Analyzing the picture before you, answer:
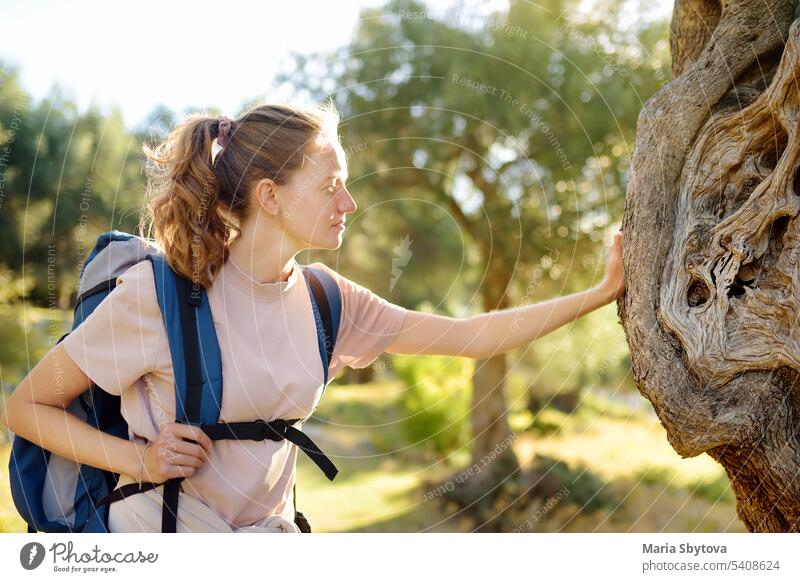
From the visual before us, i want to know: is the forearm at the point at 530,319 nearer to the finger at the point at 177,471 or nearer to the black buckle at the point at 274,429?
the black buckle at the point at 274,429

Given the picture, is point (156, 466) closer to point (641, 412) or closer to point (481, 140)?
point (481, 140)

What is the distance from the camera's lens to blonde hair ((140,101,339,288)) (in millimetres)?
1576

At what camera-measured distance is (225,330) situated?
1.54 meters

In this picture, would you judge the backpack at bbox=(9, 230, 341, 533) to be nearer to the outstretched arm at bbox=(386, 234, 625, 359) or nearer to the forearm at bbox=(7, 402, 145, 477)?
the forearm at bbox=(7, 402, 145, 477)

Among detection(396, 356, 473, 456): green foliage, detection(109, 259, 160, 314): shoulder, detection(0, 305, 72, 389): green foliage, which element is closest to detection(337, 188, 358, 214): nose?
detection(109, 259, 160, 314): shoulder

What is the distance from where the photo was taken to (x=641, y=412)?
9273mm

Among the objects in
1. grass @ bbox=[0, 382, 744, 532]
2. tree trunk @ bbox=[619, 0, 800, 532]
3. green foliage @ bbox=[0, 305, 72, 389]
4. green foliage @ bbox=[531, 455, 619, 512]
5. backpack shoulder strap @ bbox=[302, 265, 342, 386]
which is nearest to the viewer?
tree trunk @ bbox=[619, 0, 800, 532]

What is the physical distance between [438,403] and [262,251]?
196 inches

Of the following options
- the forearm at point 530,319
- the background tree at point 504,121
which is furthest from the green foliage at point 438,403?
the forearm at point 530,319

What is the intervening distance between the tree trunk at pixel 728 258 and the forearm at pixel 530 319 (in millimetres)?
90

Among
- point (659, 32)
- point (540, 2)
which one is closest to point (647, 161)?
point (659, 32)

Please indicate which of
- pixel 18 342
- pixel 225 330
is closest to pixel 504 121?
pixel 225 330

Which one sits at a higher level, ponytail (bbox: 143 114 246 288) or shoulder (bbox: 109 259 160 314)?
ponytail (bbox: 143 114 246 288)

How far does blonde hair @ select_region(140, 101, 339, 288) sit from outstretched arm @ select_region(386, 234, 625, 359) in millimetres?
466
